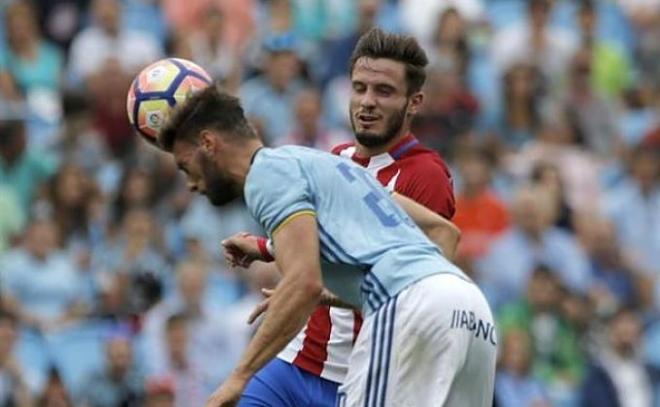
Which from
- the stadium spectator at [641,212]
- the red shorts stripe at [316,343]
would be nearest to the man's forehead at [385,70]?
the red shorts stripe at [316,343]

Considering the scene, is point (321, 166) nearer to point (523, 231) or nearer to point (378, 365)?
point (378, 365)

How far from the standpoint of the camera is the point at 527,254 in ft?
51.3

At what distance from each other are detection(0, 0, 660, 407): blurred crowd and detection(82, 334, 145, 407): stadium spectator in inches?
0.6

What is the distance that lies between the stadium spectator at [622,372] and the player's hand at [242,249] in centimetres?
676

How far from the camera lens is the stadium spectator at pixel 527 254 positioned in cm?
1546

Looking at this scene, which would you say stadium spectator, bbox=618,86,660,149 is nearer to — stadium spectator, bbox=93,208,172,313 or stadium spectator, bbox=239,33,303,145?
stadium spectator, bbox=239,33,303,145

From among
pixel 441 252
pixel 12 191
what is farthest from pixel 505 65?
pixel 441 252

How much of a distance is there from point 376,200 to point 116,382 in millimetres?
5825

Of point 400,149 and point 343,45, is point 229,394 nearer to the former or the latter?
point 400,149

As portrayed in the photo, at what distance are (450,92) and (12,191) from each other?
3773 mm

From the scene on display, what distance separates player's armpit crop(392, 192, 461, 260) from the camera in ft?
27.1

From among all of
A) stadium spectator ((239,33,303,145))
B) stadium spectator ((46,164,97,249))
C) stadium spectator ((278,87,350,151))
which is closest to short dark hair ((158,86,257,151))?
stadium spectator ((46,164,97,249))

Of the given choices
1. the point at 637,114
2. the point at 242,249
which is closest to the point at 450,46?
the point at 637,114

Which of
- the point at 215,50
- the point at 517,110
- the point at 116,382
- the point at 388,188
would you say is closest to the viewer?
the point at 388,188
